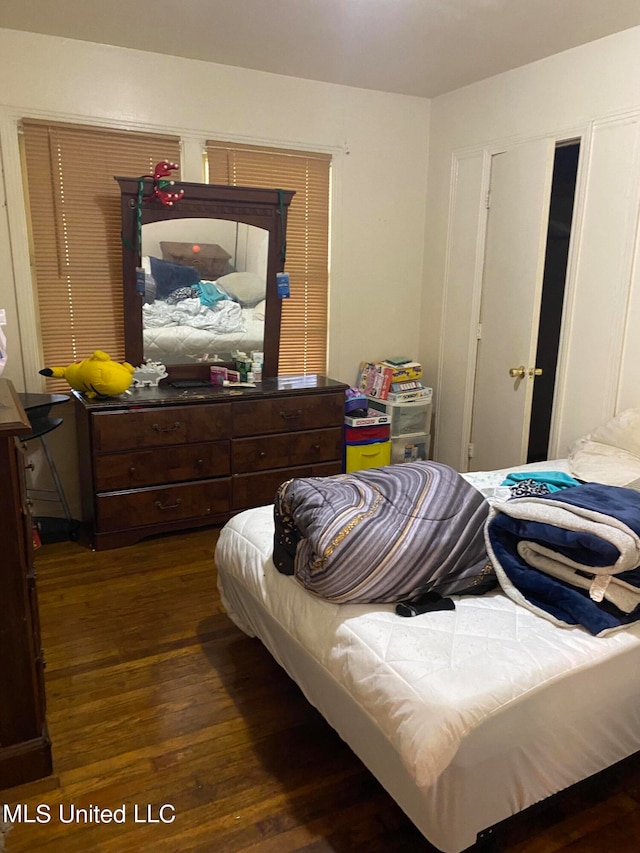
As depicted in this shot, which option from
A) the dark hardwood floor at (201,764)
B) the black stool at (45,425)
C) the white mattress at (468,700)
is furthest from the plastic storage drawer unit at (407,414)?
the white mattress at (468,700)

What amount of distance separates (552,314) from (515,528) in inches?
97.5

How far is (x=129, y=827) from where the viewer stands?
1674mm

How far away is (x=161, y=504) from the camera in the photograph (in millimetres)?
3346

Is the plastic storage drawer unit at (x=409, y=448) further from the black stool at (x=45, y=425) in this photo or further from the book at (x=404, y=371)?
the black stool at (x=45, y=425)

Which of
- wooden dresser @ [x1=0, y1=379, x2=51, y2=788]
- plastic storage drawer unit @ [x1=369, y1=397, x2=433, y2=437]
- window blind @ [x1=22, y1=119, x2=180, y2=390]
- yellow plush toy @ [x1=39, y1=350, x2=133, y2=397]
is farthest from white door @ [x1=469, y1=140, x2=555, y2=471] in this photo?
wooden dresser @ [x1=0, y1=379, x2=51, y2=788]

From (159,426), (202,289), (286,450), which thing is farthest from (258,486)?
(202,289)

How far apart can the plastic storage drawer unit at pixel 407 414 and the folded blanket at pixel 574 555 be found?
6.97ft

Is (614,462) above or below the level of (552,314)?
below

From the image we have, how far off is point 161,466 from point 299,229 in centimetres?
168

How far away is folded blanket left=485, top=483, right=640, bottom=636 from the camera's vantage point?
1.64 metres

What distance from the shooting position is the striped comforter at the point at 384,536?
175 cm

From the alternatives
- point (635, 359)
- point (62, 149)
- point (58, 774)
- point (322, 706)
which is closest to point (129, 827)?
point (58, 774)

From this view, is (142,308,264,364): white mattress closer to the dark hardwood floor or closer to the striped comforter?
the dark hardwood floor

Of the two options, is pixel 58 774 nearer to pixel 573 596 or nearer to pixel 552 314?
pixel 573 596
